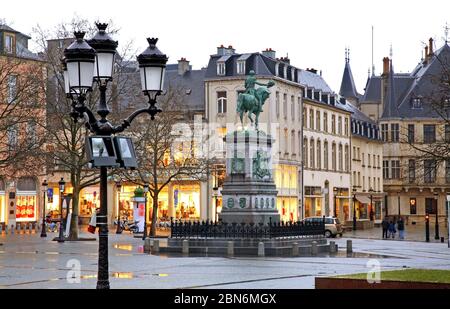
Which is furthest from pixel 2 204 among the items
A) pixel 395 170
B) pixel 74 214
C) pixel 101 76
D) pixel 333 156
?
pixel 101 76

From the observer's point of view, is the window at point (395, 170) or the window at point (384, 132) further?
the window at point (395, 170)

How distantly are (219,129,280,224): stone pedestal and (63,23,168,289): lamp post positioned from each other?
25.8 m

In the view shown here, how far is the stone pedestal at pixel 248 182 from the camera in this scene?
41688 mm

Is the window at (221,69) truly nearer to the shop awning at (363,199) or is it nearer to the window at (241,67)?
the window at (241,67)

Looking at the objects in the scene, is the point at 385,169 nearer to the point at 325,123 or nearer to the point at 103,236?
the point at 325,123

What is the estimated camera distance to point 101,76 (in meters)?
15.6

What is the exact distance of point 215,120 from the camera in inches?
3110

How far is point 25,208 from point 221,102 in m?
19.1

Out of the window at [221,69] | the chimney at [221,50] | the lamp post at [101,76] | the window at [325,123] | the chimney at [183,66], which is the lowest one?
the lamp post at [101,76]

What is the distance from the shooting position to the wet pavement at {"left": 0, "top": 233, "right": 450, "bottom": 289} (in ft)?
78.0

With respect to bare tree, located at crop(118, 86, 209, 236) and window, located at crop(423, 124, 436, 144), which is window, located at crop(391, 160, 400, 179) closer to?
window, located at crop(423, 124, 436, 144)

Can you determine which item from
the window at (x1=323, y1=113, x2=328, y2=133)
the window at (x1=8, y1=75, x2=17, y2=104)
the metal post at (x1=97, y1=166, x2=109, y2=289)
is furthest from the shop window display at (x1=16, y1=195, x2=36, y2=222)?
the metal post at (x1=97, y1=166, x2=109, y2=289)

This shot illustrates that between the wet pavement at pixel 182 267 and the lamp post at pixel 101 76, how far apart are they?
7.51 m

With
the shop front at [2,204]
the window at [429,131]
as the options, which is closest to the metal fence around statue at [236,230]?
the shop front at [2,204]
